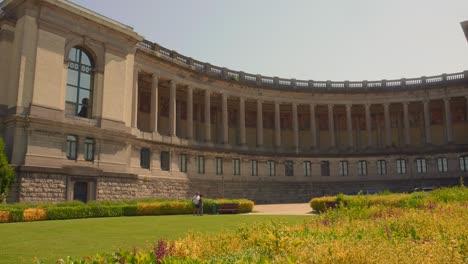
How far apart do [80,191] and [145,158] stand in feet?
34.9

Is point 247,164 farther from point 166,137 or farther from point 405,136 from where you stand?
point 405,136

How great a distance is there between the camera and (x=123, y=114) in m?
46.7

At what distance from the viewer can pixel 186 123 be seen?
62844 mm

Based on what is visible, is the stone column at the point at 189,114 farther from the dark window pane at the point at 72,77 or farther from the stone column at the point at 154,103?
the dark window pane at the point at 72,77

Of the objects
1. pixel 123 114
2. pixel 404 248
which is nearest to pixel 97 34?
pixel 123 114

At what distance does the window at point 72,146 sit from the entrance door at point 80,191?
2.87 m

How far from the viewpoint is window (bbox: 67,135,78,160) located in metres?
40.5

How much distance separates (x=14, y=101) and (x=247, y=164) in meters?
34.6

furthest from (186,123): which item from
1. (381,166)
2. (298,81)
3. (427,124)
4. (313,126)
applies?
(427,124)

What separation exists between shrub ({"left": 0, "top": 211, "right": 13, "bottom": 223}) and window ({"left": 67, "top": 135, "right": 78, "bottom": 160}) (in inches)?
496

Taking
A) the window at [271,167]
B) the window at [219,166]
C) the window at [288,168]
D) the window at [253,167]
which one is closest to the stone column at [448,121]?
the window at [288,168]

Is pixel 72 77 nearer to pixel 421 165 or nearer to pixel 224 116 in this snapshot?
pixel 224 116

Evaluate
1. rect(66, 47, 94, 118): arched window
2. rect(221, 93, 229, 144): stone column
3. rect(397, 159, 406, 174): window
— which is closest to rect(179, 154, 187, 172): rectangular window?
rect(221, 93, 229, 144): stone column

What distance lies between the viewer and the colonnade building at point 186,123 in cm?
3891
